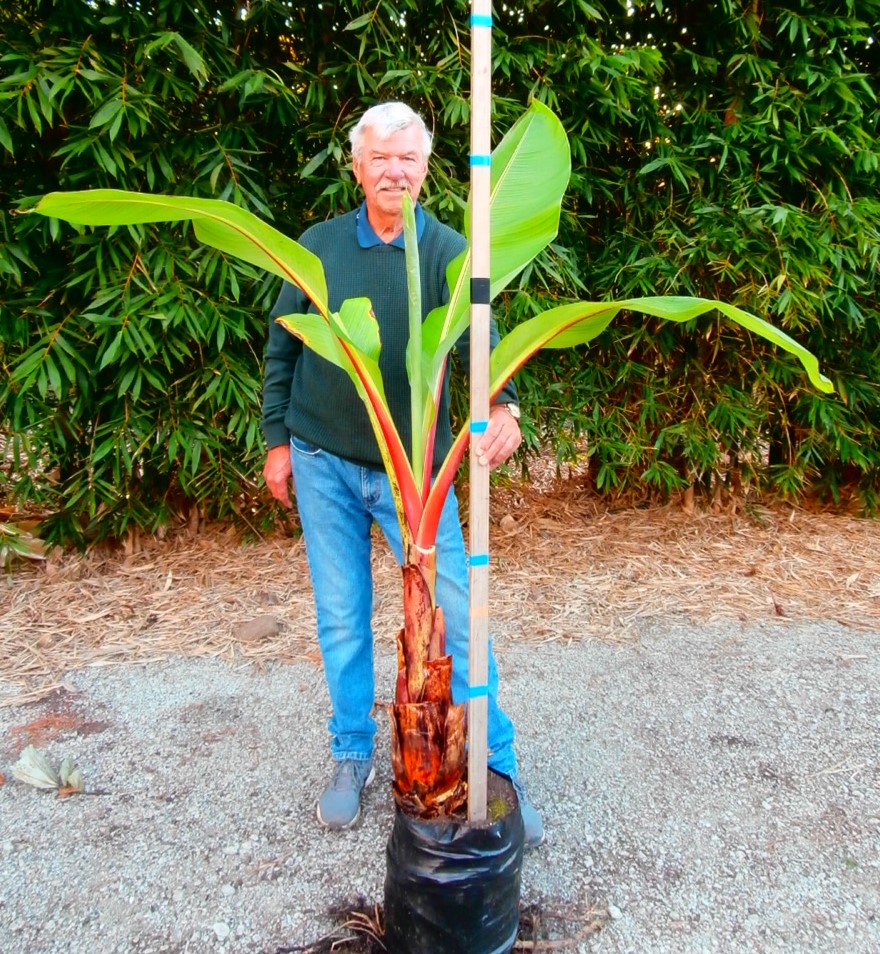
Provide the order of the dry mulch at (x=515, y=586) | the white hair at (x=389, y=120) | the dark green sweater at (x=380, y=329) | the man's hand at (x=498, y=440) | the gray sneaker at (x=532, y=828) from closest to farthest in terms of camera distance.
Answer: the man's hand at (x=498, y=440) < the white hair at (x=389, y=120) < the dark green sweater at (x=380, y=329) < the gray sneaker at (x=532, y=828) < the dry mulch at (x=515, y=586)

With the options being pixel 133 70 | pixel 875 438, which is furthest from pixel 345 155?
pixel 875 438

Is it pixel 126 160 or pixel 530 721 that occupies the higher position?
pixel 126 160

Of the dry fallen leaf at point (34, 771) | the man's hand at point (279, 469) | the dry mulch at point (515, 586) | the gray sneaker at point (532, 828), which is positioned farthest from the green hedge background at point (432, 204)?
the gray sneaker at point (532, 828)

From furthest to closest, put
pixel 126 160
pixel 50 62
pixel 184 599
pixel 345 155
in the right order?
1. pixel 184 599
2. pixel 345 155
3. pixel 126 160
4. pixel 50 62

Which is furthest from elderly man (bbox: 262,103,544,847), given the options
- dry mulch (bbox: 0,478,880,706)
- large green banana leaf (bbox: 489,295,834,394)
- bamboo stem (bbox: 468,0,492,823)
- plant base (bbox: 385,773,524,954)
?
dry mulch (bbox: 0,478,880,706)

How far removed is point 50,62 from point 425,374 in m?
1.75

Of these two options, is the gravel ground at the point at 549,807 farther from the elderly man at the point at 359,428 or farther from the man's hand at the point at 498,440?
the man's hand at the point at 498,440

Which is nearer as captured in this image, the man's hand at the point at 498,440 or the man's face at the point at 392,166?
the man's hand at the point at 498,440

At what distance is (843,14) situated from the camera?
301 centimetres

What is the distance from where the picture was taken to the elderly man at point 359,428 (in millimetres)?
1474

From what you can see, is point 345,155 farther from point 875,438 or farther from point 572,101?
point 875,438

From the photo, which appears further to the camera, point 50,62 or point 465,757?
point 50,62

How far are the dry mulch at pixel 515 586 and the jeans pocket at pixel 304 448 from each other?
1.17 metres

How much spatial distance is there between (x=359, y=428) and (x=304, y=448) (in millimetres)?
157
